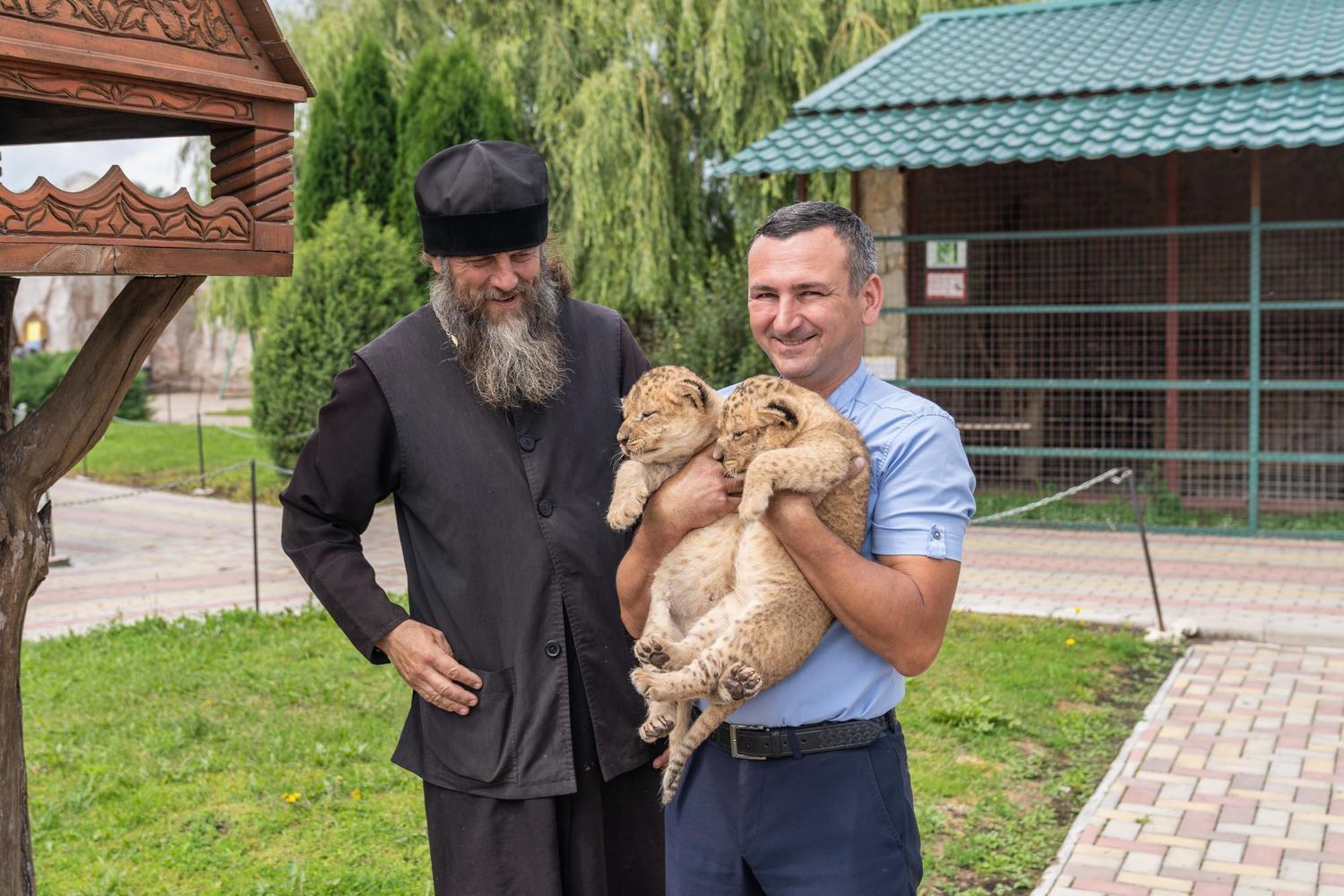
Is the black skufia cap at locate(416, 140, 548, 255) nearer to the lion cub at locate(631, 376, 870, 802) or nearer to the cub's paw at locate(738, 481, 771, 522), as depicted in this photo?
the lion cub at locate(631, 376, 870, 802)

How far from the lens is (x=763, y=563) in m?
2.60

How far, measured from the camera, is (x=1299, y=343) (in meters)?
14.6

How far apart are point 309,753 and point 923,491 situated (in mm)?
4952

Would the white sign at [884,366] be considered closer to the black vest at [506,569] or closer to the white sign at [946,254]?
the white sign at [946,254]

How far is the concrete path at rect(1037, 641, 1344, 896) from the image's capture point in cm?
527

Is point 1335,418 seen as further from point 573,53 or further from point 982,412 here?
point 573,53

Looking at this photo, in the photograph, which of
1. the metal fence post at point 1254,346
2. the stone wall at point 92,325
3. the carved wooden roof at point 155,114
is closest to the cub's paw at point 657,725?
the carved wooden roof at point 155,114

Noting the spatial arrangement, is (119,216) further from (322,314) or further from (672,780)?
(322,314)

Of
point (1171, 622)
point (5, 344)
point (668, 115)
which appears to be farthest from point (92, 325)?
point (5, 344)

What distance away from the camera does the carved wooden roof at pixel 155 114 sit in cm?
259

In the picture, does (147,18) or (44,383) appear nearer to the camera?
(147,18)

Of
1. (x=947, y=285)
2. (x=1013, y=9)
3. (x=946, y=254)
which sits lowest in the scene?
(x=947, y=285)

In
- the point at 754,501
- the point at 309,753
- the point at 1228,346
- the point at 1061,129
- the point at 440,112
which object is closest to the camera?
the point at 754,501

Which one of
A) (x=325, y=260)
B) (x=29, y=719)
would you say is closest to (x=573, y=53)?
(x=325, y=260)
